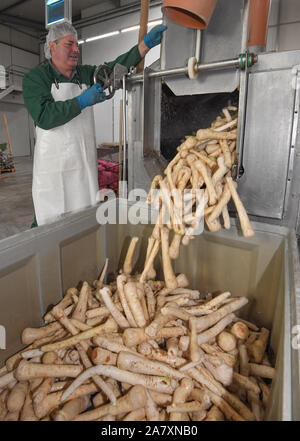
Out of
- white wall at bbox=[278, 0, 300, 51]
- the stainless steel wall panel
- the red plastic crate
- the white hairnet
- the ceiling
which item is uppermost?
the ceiling

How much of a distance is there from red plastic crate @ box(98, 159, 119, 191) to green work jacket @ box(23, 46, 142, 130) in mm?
2748

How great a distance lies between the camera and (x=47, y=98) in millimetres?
1662

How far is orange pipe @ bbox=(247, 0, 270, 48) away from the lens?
1.64 metres

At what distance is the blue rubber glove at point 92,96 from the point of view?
152 centimetres

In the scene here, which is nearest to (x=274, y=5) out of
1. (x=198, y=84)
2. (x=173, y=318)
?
(x=198, y=84)

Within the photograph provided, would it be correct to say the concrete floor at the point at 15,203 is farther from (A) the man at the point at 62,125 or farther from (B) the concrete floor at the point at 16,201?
(A) the man at the point at 62,125

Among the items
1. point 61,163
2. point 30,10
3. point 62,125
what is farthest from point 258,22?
point 30,10

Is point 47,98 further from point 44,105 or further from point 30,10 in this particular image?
point 30,10

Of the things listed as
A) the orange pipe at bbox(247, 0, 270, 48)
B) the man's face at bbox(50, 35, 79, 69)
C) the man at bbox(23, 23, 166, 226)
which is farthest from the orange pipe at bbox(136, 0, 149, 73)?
the orange pipe at bbox(247, 0, 270, 48)

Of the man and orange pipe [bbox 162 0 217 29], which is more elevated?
orange pipe [bbox 162 0 217 29]

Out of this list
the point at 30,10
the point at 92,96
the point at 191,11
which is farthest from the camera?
the point at 30,10

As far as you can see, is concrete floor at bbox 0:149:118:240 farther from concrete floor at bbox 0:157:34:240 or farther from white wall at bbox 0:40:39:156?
white wall at bbox 0:40:39:156

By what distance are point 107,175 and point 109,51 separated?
4.43 metres
